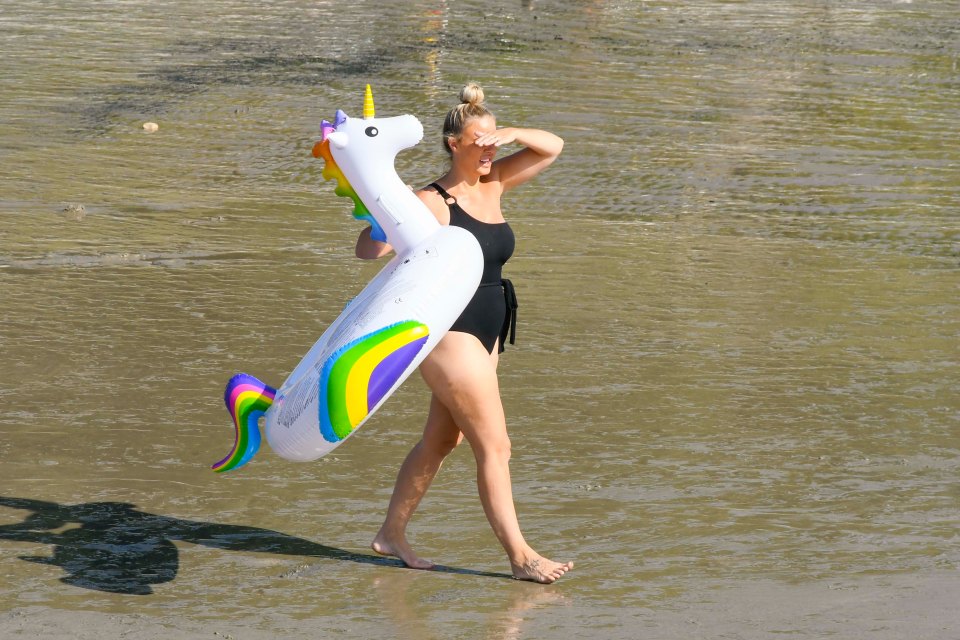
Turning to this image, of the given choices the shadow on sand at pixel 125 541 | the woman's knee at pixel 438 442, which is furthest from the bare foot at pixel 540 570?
the woman's knee at pixel 438 442

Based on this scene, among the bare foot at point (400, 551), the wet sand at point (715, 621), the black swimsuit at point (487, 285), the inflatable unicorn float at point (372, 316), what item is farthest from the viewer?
the bare foot at point (400, 551)

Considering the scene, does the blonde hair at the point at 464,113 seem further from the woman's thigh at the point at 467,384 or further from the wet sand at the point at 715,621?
the wet sand at the point at 715,621

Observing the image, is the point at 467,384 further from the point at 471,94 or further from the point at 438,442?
the point at 471,94

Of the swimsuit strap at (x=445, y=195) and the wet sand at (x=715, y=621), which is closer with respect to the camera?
the wet sand at (x=715, y=621)

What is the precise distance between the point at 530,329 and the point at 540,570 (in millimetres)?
3117

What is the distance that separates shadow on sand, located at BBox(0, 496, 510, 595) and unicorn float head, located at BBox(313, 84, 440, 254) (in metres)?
1.20

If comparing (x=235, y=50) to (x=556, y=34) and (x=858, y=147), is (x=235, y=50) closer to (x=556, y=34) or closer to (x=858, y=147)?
(x=556, y=34)

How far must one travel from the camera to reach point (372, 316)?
186 inches

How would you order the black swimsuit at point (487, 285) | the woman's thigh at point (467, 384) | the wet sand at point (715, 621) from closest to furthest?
1. the wet sand at point (715, 621)
2. the woman's thigh at point (467, 384)
3. the black swimsuit at point (487, 285)

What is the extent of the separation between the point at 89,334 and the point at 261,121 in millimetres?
5737

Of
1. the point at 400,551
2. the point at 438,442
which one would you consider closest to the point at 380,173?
the point at 438,442

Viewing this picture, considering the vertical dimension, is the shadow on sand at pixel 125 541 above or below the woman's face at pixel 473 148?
below

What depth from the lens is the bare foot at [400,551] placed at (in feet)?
16.7

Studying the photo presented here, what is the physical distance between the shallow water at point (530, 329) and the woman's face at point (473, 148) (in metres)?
1.41
